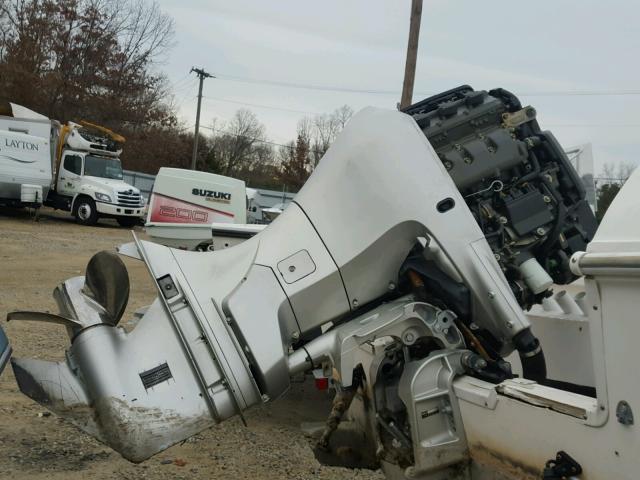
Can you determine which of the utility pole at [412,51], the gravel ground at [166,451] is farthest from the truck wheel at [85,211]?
the gravel ground at [166,451]

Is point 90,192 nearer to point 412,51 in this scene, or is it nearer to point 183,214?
point 183,214

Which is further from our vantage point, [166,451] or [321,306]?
[166,451]

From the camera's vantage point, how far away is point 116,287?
2.79 m

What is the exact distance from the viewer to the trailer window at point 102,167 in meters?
22.3

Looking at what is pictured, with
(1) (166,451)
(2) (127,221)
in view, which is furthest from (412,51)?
(2) (127,221)

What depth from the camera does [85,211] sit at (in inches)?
866

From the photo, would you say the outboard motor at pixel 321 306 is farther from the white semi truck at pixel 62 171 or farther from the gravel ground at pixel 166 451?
the white semi truck at pixel 62 171

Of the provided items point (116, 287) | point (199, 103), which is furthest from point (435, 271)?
point (199, 103)

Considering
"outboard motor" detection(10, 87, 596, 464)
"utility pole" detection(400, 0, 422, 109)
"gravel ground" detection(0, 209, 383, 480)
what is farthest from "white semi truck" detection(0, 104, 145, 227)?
"outboard motor" detection(10, 87, 596, 464)

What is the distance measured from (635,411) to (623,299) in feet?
0.99

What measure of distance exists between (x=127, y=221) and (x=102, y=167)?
1906 millimetres

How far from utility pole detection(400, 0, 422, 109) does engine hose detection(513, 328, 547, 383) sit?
1197 centimetres

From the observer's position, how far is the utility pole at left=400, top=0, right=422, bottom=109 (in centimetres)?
1430

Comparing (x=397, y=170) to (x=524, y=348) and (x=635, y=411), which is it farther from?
(x=635, y=411)
